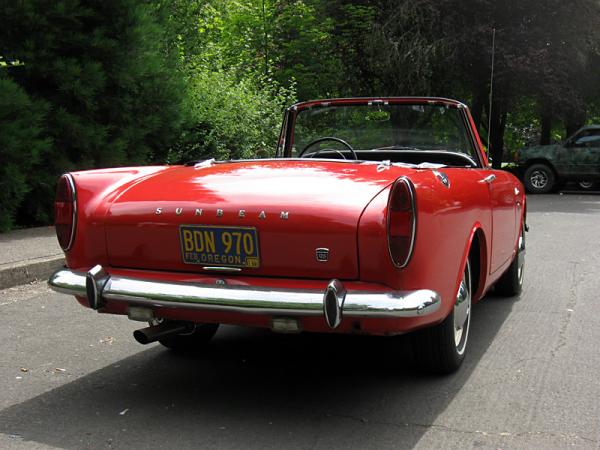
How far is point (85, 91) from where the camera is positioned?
1010 centimetres

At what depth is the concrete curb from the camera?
6609 millimetres

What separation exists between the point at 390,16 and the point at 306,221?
62.2ft

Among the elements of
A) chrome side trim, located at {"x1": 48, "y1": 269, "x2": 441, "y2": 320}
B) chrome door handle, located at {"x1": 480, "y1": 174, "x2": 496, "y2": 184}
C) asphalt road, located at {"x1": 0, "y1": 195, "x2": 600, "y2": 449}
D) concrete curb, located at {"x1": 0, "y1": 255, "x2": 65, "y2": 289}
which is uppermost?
chrome door handle, located at {"x1": 480, "y1": 174, "x2": 496, "y2": 184}

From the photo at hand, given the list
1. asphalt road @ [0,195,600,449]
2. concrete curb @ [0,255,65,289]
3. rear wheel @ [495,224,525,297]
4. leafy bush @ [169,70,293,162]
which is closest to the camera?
asphalt road @ [0,195,600,449]

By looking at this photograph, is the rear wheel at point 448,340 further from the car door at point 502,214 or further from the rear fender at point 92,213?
the rear fender at point 92,213

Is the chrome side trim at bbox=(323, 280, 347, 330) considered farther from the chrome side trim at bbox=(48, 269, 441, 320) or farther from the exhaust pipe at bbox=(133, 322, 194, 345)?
the exhaust pipe at bbox=(133, 322, 194, 345)

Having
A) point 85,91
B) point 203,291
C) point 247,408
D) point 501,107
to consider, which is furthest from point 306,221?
point 501,107

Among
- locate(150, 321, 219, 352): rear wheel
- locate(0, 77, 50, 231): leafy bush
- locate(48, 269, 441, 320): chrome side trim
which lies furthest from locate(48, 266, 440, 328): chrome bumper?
locate(0, 77, 50, 231): leafy bush

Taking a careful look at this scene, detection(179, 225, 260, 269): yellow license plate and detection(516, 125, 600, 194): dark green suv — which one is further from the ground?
detection(179, 225, 260, 269): yellow license plate

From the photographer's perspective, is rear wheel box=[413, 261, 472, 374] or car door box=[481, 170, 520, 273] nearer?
rear wheel box=[413, 261, 472, 374]

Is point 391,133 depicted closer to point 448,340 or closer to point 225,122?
point 448,340

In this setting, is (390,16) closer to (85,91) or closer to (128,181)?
(85,91)

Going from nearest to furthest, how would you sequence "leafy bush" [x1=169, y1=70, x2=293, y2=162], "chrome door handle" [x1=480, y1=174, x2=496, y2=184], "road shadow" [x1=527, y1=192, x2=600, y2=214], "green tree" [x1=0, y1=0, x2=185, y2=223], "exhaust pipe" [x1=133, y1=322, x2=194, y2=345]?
"exhaust pipe" [x1=133, y1=322, x2=194, y2=345]
"chrome door handle" [x1=480, y1=174, x2=496, y2=184]
"green tree" [x1=0, y1=0, x2=185, y2=223]
"leafy bush" [x1=169, y1=70, x2=293, y2=162]
"road shadow" [x1=527, y1=192, x2=600, y2=214]

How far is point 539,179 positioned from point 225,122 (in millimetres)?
10438
